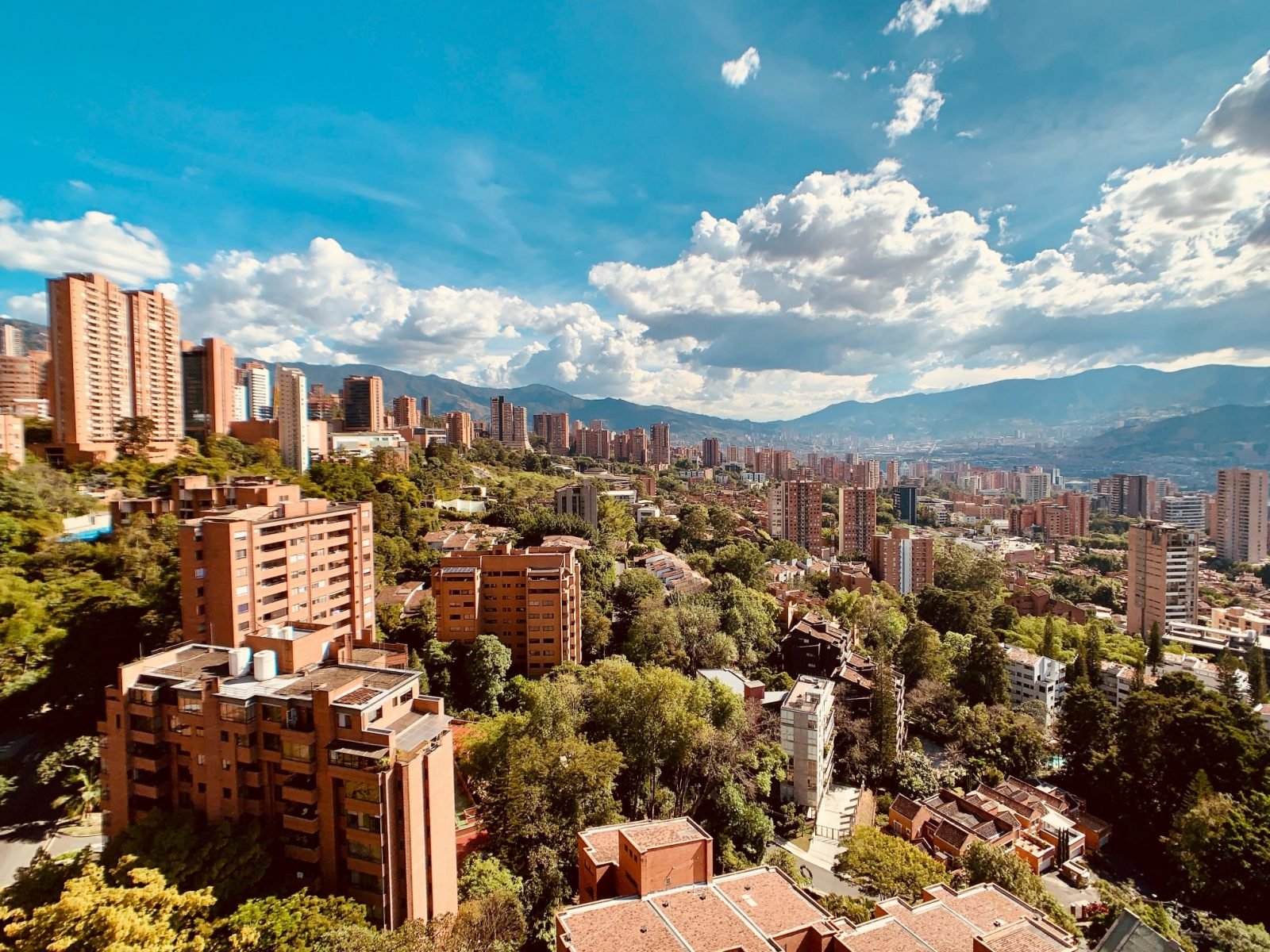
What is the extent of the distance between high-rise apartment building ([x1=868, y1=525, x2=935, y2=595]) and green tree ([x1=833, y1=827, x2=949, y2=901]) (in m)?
24.6

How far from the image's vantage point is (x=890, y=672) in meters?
15.4

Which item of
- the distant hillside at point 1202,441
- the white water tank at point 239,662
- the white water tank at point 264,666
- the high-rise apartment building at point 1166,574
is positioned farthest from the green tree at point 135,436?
the distant hillside at point 1202,441

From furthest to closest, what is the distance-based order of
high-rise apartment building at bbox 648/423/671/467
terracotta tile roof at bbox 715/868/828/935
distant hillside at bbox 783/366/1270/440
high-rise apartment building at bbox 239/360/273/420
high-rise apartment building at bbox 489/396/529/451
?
distant hillside at bbox 783/366/1270/440
high-rise apartment building at bbox 648/423/671/467
high-rise apartment building at bbox 489/396/529/451
high-rise apartment building at bbox 239/360/273/420
terracotta tile roof at bbox 715/868/828/935

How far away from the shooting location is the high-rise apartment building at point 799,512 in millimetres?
39062

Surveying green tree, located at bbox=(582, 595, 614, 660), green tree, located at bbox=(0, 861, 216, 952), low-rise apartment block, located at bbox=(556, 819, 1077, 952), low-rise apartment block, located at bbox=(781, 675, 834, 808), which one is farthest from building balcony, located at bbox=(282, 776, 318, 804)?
green tree, located at bbox=(582, 595, 614, 660)

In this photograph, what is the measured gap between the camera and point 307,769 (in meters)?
6.82

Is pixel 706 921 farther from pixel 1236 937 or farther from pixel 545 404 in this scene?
pixel 545 404

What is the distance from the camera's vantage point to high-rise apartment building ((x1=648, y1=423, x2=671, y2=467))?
67188mm

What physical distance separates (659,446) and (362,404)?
33795 millimetres

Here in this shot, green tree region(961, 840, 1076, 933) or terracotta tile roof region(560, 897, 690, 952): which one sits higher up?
terracotta tile roof region(560, 897, 690, 952)

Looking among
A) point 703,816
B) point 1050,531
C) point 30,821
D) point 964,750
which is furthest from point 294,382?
point 1050,531

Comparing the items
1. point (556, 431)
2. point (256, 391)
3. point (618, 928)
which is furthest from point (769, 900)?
point (556, 431)

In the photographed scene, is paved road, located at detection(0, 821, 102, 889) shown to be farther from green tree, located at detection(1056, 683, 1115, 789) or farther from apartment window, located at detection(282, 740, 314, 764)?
green tree, located at detection(1056, 683, 1115, 789)

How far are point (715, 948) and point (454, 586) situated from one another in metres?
11.7
